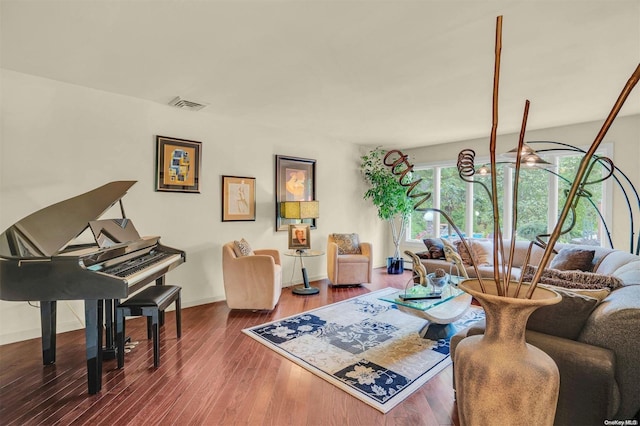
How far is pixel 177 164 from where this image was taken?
406cm

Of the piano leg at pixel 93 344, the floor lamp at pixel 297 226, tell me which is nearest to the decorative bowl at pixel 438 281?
the floor lamp at pixel 297 226

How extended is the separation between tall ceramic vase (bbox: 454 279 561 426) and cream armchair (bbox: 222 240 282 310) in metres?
3.12

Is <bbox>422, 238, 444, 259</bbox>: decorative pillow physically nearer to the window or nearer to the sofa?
the window

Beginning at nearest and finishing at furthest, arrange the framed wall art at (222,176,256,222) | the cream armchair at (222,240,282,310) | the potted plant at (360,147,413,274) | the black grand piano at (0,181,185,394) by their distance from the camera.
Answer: the black grand piano at (0,181,185,394), the cream armchair at (222,240,282,310), the framed wall art at (222,176,256,222), the potted plant at (360,147,413,274)

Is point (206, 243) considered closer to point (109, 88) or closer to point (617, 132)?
point (109, 88)

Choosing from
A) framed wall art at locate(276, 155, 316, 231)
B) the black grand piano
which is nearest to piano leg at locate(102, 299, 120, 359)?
the black grand piano

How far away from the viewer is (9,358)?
8.91ft

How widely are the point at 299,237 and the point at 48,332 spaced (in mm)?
3093

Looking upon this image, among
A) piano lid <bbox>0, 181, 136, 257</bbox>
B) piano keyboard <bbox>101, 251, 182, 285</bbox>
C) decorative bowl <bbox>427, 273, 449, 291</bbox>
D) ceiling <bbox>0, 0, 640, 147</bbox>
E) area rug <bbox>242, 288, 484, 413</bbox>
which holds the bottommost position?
area rug <bbox>242, 288, 484, 413</bbox>

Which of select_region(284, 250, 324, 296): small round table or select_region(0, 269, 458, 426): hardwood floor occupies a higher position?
select_region(284, 250, 324, 296): small round table

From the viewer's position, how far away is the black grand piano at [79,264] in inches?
84.6

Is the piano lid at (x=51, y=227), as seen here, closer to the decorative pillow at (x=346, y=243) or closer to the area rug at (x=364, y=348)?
the area rug at (x=364, y=348)

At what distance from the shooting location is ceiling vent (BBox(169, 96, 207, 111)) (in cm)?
374

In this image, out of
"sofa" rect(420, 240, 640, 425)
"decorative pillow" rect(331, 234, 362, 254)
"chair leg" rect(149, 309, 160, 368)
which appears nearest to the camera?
"sofa" rect(420, 240, 640, 425)
